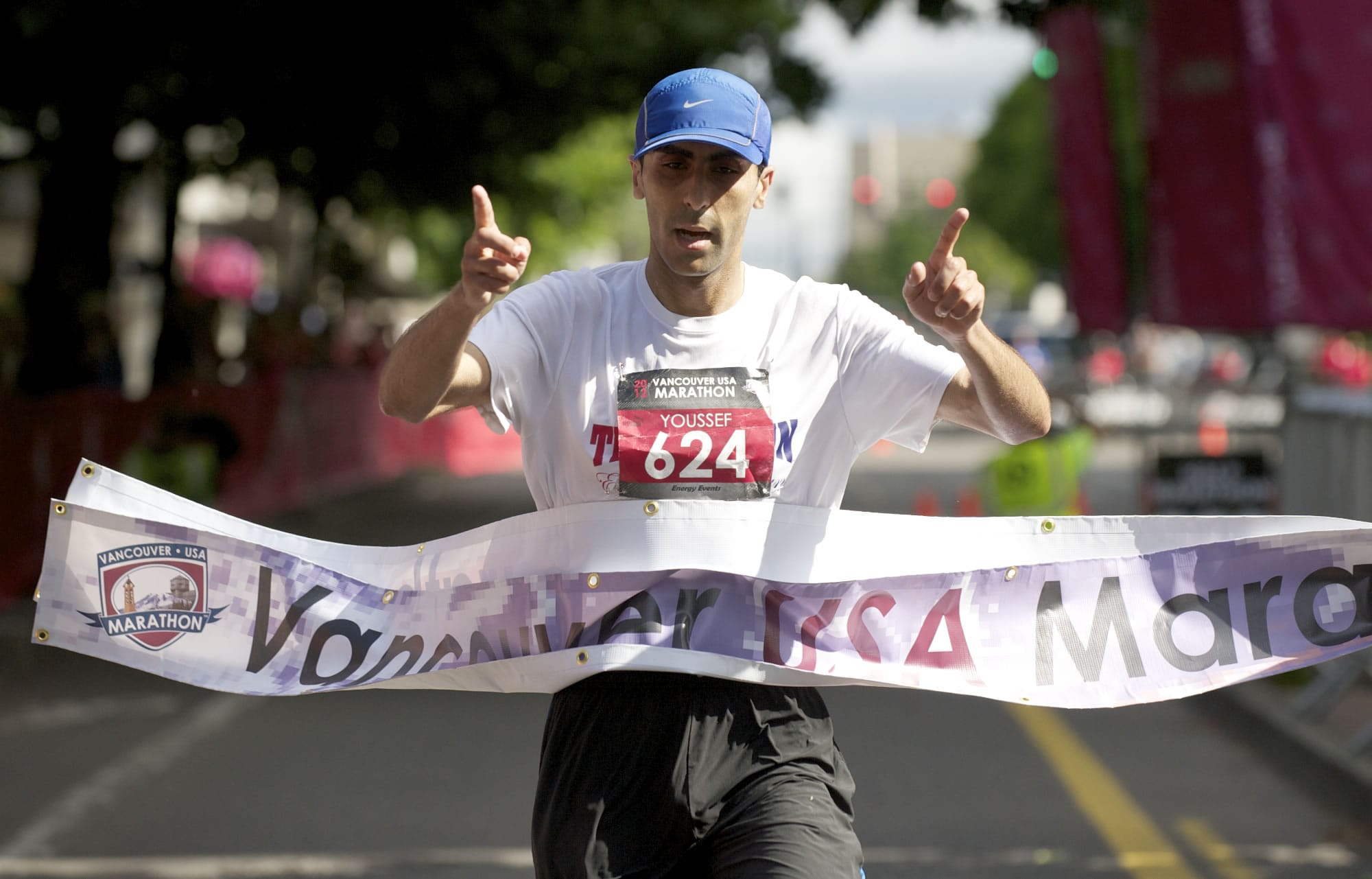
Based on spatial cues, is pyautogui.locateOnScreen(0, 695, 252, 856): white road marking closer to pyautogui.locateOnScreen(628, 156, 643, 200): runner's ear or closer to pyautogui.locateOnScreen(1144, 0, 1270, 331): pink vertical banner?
pyautogui.locateOnScreen(628, 156, 643, 200): runner's ear

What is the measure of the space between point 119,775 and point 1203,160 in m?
7.91

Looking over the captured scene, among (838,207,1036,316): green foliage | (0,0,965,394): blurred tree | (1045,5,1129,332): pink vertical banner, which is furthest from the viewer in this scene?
(838,207,1036,316): green foliage

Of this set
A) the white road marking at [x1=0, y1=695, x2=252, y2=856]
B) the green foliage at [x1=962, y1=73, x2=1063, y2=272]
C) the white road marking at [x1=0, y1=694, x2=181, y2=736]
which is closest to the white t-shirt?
the white road marking at [x1=0, y1=695, x2=252, y2=856]

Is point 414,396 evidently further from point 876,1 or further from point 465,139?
point 465,139

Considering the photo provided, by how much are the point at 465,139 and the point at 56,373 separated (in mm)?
5547

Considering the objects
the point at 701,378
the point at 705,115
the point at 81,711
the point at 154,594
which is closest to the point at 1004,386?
the point at 701,378

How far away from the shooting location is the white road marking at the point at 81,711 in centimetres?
877

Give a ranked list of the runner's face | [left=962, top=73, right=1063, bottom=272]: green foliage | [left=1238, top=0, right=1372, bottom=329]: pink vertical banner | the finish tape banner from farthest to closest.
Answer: [left=962, top=73, right=1063, bottom=272]: green foliage, [left=1238, top=0, right=1372, bottom=329]: pink vertical banner, the finish tape banner, the runner's face

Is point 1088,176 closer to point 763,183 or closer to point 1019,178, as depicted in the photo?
point 763,183

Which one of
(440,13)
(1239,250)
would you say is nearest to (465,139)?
(440,13)

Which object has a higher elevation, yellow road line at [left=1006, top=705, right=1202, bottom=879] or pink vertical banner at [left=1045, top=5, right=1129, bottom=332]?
pink vertical banner at [left=1045, top=5, right=1129, bottom=332]

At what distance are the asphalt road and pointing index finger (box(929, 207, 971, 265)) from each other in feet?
10.8

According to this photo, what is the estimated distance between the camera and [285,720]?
9.03 meters

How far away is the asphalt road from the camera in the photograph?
246 inches
